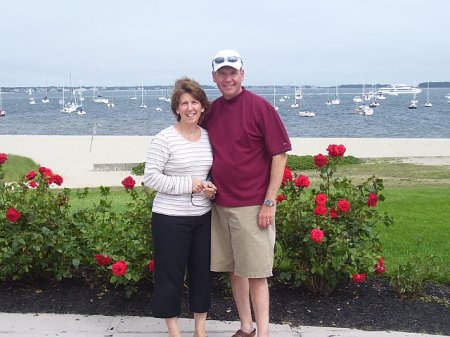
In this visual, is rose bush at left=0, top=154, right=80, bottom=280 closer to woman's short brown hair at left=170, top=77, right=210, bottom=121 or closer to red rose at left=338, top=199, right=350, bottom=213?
woman's short brown hair at left=170, top=77, right=210, bottom=121

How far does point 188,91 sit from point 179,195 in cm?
64

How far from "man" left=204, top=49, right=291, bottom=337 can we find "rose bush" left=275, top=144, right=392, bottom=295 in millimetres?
794

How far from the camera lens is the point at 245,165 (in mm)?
3967

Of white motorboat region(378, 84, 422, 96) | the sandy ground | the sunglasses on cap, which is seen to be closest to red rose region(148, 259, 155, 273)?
the sunglasses on cap

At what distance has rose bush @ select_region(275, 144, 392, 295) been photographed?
4.82 metres

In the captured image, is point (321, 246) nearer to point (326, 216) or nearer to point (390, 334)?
point (326, 216)

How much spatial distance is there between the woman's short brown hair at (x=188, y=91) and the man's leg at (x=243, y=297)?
3.64 ft

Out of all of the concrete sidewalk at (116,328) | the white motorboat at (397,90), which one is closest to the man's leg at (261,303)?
the concrete sidewalk at (116,328)

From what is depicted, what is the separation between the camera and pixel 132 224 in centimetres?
516

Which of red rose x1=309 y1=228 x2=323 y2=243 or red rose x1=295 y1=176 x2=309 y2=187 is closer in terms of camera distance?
red rose x1=309 y1=228 x2=323 y2=243

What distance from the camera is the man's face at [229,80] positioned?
3.98m

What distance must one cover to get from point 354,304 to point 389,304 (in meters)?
0.27

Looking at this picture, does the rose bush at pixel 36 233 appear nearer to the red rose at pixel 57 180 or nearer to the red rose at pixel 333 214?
the red rose at pixel 57 180

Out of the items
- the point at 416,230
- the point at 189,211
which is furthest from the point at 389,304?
the point at 416,230
